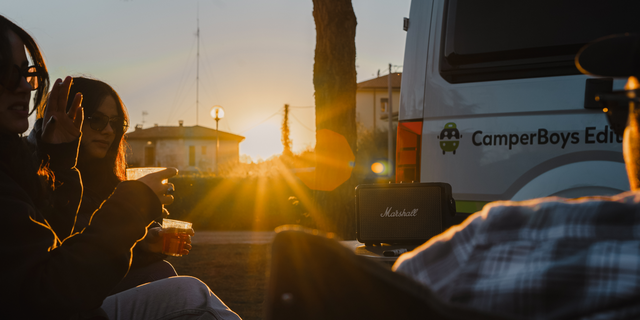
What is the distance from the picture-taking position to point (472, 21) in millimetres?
2904

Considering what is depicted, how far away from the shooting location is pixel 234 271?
6.42 m

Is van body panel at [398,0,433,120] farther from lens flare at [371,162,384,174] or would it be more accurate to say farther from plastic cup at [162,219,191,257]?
plastic cup at [162,219,191,257]

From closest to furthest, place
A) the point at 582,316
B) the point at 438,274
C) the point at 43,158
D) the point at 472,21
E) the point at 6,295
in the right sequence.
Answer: the point at 582,316 < the point at 438,274 < the point at 6,295 < the point at 43,158 < the point at 472,21

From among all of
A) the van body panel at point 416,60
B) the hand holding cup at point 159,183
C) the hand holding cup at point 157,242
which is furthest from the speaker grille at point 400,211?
the hand holding cup at point 159,183

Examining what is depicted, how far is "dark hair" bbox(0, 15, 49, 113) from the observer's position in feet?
3.83

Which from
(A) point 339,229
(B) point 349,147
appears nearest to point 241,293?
(A) point 339,229

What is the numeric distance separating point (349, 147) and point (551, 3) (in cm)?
363

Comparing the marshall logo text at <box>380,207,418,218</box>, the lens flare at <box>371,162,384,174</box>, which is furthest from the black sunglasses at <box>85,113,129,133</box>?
the lens flare at <box>371,162,384,174</box>

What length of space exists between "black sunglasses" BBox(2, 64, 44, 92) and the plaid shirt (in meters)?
1.17

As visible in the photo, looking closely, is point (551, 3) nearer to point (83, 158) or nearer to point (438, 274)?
point (438, 274)

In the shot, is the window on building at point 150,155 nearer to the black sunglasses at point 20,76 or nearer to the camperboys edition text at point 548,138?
the camperboys edition text at point 548,138

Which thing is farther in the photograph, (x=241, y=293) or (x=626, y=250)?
(x=241, y=293)

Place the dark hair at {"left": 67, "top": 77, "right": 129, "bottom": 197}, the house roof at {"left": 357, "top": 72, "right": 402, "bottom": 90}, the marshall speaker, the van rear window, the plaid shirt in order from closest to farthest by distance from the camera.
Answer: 1. the plaid shirt
2. the dark hair at {"left": 67, "top": 77, "right": 129, "bottom": 197}
3. the van rear window
4. the marshall speaker
5. the house roof at {"left": 357, "top": 72, "right": 402, "bottom": 90}

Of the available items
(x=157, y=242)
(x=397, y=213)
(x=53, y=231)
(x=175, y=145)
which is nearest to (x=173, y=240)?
(x=157, y=242)
